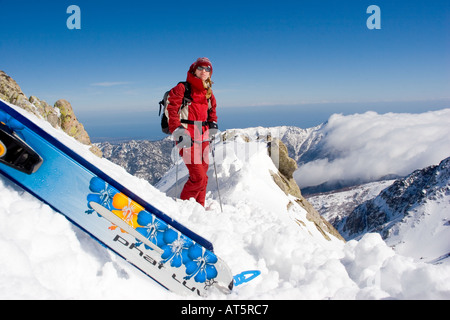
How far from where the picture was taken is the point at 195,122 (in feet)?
25.2

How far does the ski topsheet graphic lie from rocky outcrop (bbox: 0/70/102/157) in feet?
36.9

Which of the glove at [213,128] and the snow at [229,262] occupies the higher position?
the glove at [213,128]

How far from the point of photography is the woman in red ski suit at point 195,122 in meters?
7.14

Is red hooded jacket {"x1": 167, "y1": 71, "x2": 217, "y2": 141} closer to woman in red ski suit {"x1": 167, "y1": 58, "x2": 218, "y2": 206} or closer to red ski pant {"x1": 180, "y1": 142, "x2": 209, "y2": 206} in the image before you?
woman in red ski suit {"x1": 167, "y1": 58, "x2": 218, "y2": 206}

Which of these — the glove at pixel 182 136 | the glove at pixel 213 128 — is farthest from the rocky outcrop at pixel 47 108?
the glove at pixel 182 136

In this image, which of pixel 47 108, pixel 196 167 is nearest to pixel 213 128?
pixel 196 167

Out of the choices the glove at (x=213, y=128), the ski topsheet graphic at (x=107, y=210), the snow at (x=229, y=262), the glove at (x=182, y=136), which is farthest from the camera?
the glove at (x=213, y=128)

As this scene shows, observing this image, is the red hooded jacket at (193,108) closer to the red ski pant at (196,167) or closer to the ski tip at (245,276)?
the red ski pant at (196,167)

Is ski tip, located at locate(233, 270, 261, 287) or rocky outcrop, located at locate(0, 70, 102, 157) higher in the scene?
rocky outcrop, located at locate(0, 70, 102, 157)

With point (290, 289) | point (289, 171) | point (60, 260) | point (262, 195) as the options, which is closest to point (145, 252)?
point (60, 260)

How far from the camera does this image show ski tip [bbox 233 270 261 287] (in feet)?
13.9

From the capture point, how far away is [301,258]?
4.70 m

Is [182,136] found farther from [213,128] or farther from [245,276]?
[245,276]

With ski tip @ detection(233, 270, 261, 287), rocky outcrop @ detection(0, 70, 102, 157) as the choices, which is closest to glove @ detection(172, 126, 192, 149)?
ski tip @ detection(233, 270, 261, 287)
